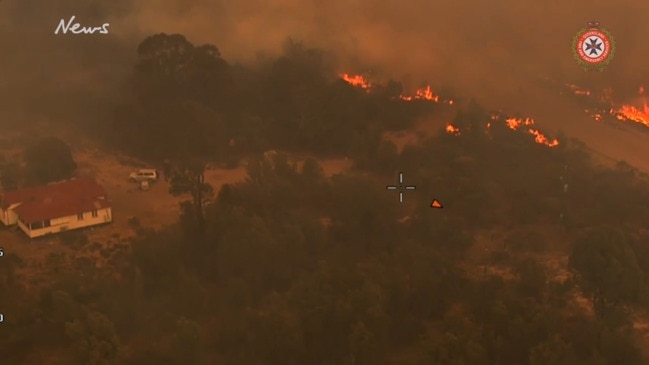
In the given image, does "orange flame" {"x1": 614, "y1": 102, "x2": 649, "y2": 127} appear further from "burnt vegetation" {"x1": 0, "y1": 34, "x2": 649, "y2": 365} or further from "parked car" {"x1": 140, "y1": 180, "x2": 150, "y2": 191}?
"parked car" {"x1": 140, "y1": 180, "x2": 150, "y2": 191}

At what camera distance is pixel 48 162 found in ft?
121

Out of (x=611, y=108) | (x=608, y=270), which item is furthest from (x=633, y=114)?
(x=608, y=270)

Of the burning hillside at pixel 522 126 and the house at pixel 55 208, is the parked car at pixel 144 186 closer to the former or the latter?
the house at pixel 55 208

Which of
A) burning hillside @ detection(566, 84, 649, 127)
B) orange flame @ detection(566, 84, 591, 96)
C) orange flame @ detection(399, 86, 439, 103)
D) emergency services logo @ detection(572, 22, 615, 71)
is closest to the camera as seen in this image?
burning hillside @ detection(566, 84, 649, 127)

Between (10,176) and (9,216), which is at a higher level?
(10,176)

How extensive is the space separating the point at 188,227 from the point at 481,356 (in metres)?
13.5

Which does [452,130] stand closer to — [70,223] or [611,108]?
[611,108]

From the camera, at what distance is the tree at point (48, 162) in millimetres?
36406

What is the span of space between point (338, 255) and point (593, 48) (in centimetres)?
3043

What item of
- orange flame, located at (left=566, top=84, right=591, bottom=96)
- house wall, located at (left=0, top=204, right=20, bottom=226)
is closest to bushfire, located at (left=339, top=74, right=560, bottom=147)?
orange flame, located at (left=566, top=84, right=591, bottom=96)

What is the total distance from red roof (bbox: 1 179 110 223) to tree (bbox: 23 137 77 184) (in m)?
3.24

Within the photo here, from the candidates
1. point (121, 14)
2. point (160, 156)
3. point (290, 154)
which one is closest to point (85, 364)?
point (160, 156)

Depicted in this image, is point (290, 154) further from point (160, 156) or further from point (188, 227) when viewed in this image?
point (188, 227)

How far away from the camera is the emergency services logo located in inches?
2079
